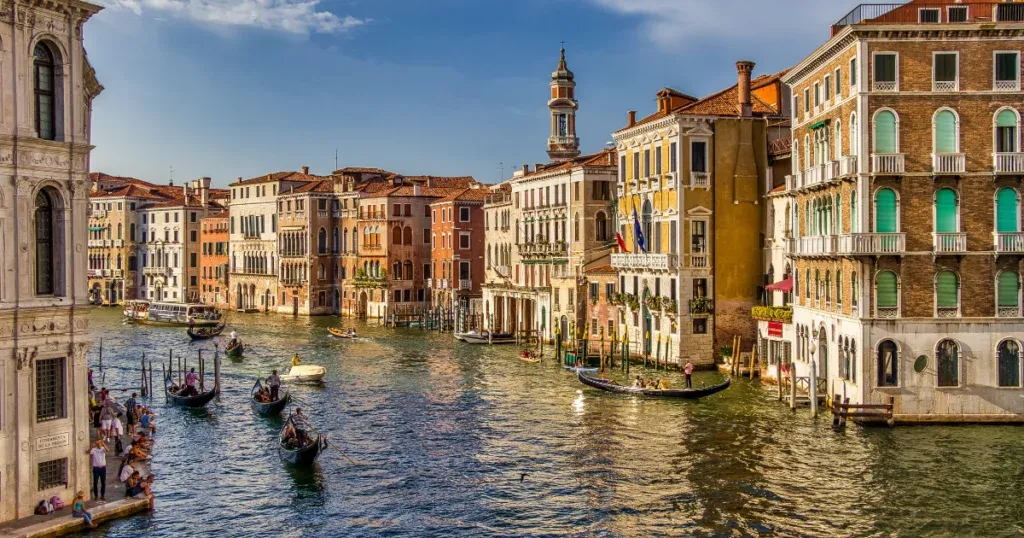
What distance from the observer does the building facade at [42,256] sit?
662 inches

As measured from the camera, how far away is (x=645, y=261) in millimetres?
41281

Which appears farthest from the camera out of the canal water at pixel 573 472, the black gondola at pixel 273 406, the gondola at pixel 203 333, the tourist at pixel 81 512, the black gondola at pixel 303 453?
the gondola at pixel 203 333

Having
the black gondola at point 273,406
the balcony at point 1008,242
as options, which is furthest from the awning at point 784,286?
the black gondola at point 273,406

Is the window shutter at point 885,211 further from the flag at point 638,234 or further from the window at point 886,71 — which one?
the flag at point 638,234

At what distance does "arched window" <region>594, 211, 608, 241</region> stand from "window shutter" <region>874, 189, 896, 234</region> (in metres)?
23.2

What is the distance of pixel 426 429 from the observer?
29.7 meters

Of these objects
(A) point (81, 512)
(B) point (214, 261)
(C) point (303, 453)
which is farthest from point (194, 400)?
(B) point (214, 261)

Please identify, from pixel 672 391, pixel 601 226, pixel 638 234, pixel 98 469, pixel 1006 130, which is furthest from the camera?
pixel 601 226

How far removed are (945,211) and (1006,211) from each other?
1.40m

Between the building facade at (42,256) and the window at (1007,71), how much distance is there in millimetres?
20199

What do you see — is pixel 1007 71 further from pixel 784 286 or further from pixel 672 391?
pixel 672 391

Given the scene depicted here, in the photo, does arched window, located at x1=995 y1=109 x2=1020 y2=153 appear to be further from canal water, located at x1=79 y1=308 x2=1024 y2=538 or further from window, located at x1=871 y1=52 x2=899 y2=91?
canal water, located at x1=79 y1=308 x2=1024 y2=538

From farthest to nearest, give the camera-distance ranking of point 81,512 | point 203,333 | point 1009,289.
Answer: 1. point 203,333
2. point 1009,289
3. point 81,512

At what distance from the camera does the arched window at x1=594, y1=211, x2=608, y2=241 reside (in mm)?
49562
